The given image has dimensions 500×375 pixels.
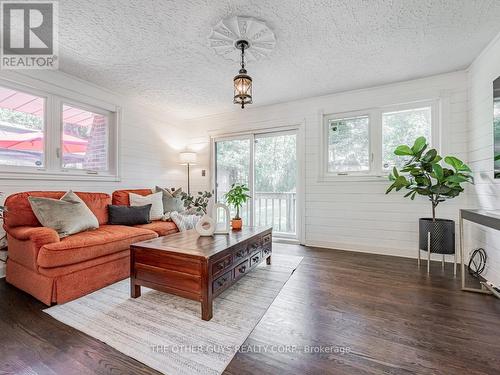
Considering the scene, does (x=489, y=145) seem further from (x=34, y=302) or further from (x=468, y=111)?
(x=34, y=302)

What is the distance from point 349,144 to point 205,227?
8.92ft

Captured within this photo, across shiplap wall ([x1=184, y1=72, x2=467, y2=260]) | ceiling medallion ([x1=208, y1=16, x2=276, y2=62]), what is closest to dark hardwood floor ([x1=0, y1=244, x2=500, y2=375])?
shiplap wall ([x1=184, y1=72, x2=467, y2=260])

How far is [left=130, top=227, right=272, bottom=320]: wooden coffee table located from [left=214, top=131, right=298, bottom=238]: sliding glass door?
2.14 meters

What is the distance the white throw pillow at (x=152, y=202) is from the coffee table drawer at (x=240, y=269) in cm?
182

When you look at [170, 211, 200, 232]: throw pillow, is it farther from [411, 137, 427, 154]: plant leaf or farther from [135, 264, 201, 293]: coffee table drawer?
[411, 137, 427, 154]: plant leaf

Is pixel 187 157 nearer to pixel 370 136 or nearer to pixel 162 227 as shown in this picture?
pixel 162 227

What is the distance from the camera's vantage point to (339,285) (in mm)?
2381

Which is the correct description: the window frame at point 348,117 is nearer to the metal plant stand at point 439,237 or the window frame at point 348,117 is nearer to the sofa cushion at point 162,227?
the metal plant stand at point 439,237

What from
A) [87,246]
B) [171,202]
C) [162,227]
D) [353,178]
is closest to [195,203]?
[171,202]

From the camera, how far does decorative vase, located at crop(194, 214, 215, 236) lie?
7.72 ft

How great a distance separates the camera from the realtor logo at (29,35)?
1.99 metres

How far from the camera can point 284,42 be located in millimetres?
2430

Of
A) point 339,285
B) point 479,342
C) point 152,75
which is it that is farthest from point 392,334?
point 152,75

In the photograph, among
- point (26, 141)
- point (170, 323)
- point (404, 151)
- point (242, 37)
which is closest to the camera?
point (170, 323)
